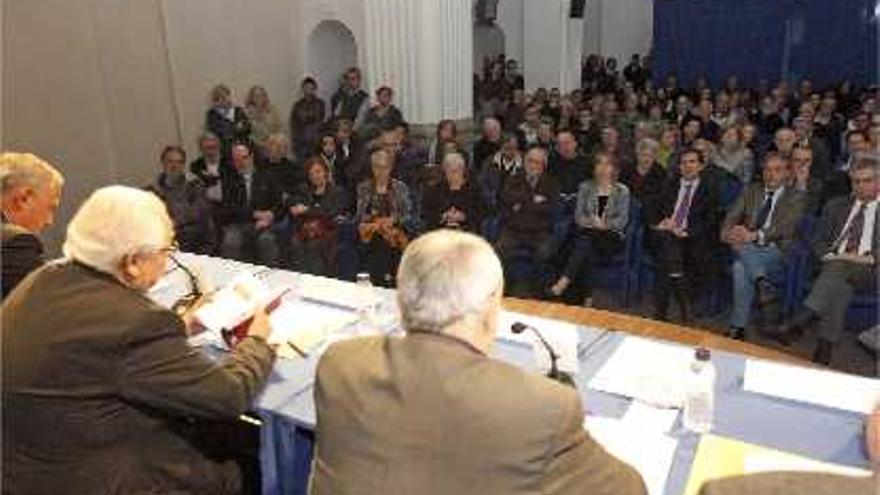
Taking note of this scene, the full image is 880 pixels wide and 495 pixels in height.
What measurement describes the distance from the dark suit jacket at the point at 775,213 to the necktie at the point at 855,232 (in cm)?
33

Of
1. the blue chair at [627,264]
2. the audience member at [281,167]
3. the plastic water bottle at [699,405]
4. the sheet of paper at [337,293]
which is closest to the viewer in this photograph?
the plastic water bottle at [699,405]

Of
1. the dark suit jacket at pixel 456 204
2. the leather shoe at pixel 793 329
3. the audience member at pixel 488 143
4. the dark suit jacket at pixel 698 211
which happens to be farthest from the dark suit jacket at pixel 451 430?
the audience member at pixel 488 143

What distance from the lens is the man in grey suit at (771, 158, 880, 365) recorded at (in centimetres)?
445

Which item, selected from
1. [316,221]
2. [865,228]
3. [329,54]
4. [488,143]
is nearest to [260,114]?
[329,54]

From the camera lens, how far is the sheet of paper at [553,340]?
8.52 feet

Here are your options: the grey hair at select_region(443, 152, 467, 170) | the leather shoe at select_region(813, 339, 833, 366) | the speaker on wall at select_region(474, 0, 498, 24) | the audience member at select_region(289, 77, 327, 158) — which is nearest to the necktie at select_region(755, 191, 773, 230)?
the leather shoe at select_region(813, 339, 833, 366)

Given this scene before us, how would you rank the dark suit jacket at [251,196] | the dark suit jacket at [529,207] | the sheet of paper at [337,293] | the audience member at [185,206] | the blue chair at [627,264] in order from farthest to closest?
the dark suit jacket at [251,196] < the audience member at [185,206] < the dark suit jacket at [529,207] < the blue chair at [627,264] < the sheet of paper at [337,293]

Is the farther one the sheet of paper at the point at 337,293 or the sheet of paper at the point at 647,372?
the sheet of paper at the point at 337,293

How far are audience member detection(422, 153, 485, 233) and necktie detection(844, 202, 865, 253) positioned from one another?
7.40 feet

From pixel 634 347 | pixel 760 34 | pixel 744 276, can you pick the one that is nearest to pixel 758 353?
pixel 634 347

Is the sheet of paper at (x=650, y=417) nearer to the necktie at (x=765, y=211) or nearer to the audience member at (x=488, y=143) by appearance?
the necktie at (x=765, y=211)

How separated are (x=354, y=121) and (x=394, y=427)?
715 centimetres

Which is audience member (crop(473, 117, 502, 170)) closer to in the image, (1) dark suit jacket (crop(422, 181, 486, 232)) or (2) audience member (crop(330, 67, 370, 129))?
(2) audience member (crop(330, 67, 370, 129))

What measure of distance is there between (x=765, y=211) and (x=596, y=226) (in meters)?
1.03
